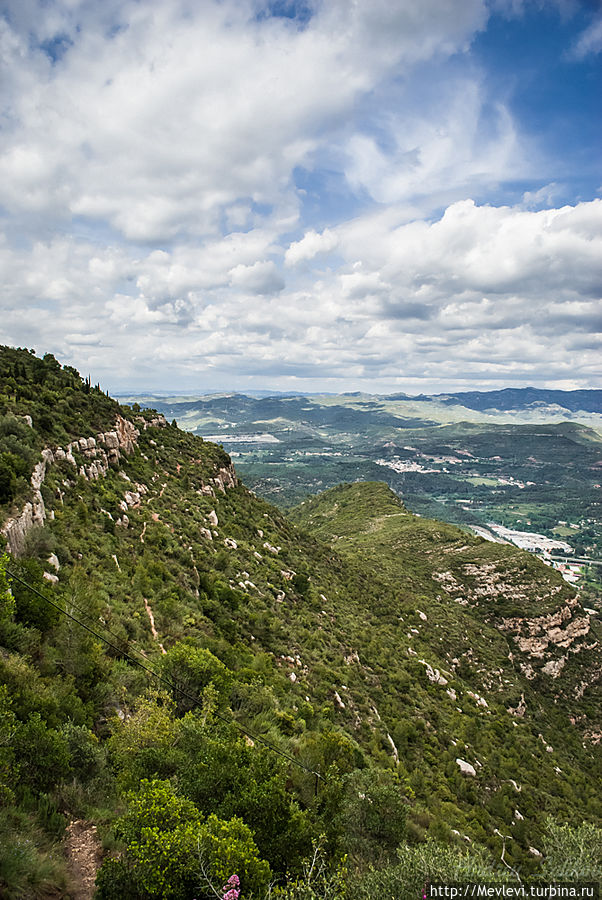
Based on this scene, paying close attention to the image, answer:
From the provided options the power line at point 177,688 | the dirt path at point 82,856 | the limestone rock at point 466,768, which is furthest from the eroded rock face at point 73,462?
the limestone rock at point 466,768

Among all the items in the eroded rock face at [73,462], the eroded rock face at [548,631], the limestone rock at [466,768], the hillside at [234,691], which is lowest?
the eroded rock face at [548,631]

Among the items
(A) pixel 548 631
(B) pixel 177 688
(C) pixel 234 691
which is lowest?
(A) pixel 548 631

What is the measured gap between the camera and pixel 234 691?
21.2m

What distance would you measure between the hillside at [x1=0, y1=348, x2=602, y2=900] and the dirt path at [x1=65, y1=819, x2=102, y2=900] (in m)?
0.15

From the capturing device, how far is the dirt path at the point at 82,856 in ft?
31.1

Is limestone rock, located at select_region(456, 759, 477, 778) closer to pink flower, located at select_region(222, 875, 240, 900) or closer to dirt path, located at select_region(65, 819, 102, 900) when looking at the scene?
pink flower, located at select_region(222, 875, 240, 900)

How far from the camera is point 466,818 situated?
2620 centimetres

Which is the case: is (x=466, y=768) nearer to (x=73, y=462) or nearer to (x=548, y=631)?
(x=548, y=631)

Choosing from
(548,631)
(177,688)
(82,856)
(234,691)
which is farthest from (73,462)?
(548,631)

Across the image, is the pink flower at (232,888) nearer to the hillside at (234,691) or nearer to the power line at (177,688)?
the hillside at (234,691)

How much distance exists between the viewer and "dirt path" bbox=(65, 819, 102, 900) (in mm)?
9477

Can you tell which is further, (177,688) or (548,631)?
(548,631)

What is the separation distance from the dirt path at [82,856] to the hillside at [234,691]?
152 millimetres

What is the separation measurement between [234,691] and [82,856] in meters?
11.4
